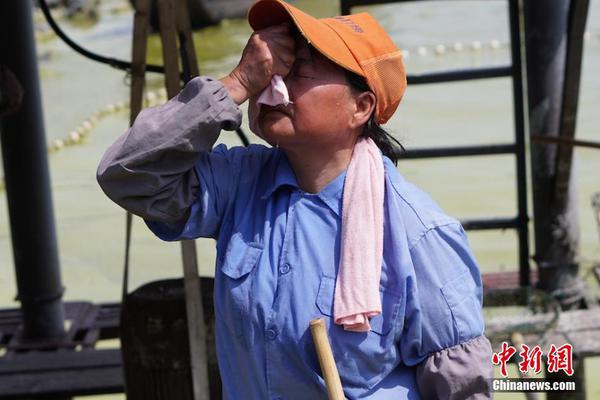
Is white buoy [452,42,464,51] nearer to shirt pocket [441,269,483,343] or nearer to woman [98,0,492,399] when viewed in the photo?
woman [98,0,492,399]

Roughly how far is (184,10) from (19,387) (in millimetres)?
1725

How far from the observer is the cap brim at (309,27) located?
1.99 metres

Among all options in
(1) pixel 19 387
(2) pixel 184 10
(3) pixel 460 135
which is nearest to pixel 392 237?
(2) pixel 184 10

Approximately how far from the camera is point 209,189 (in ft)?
7.11

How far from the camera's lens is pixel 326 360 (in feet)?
6.46

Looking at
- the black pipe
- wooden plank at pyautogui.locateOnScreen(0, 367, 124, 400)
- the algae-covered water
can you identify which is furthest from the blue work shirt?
the black pipe

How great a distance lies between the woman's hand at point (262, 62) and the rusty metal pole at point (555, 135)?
2.35 meters

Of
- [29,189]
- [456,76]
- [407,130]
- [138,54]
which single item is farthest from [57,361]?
[407,130]

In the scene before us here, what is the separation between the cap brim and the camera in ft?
6.52

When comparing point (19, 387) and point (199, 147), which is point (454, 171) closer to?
point (19, 387)

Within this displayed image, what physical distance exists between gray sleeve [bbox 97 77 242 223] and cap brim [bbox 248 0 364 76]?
16cm

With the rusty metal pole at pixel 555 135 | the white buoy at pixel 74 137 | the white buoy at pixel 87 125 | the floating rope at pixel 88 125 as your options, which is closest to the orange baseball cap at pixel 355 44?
the rusty metal pole at pixel 555 135

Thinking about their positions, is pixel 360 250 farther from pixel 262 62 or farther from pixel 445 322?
pixel 262 62

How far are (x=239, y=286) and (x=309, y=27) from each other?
528 millimetres
